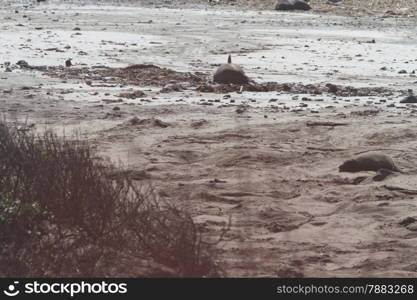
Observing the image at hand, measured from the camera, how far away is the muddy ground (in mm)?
6844

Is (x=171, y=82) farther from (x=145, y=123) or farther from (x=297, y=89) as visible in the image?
(x=145, y=123)

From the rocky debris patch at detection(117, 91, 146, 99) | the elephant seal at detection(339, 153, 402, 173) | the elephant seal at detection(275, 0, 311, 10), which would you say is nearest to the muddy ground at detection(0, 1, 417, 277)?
the rocky debris patch at detection(117, 91, 146, 99)

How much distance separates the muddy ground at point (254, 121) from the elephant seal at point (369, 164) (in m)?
0.14

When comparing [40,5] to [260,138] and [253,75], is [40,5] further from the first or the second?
[260,138]

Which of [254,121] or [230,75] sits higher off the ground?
[230,75]

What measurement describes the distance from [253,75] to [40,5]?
13557mm

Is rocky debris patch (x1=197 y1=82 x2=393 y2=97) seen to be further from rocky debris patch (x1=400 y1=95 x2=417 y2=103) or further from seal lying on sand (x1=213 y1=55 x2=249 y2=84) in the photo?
rocky debris patch (x1=400 y1=95 x2=417 y2=103)

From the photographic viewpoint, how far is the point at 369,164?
29.3 feet

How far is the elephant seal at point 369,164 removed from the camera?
8883mm

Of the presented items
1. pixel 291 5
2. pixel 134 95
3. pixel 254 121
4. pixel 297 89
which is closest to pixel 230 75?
pixel 297 89

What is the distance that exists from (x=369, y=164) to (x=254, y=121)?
99.3 inches

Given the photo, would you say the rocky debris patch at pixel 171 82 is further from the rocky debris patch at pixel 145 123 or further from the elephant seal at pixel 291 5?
the elephant seal at pixel 291 5

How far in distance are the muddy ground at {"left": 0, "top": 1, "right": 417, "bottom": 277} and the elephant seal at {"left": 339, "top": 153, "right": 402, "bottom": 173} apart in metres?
0.14

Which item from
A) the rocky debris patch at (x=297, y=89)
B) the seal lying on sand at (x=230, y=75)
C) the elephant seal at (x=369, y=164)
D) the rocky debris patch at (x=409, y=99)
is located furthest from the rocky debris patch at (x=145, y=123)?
the rocky debris patch at (x=409, y=99)
